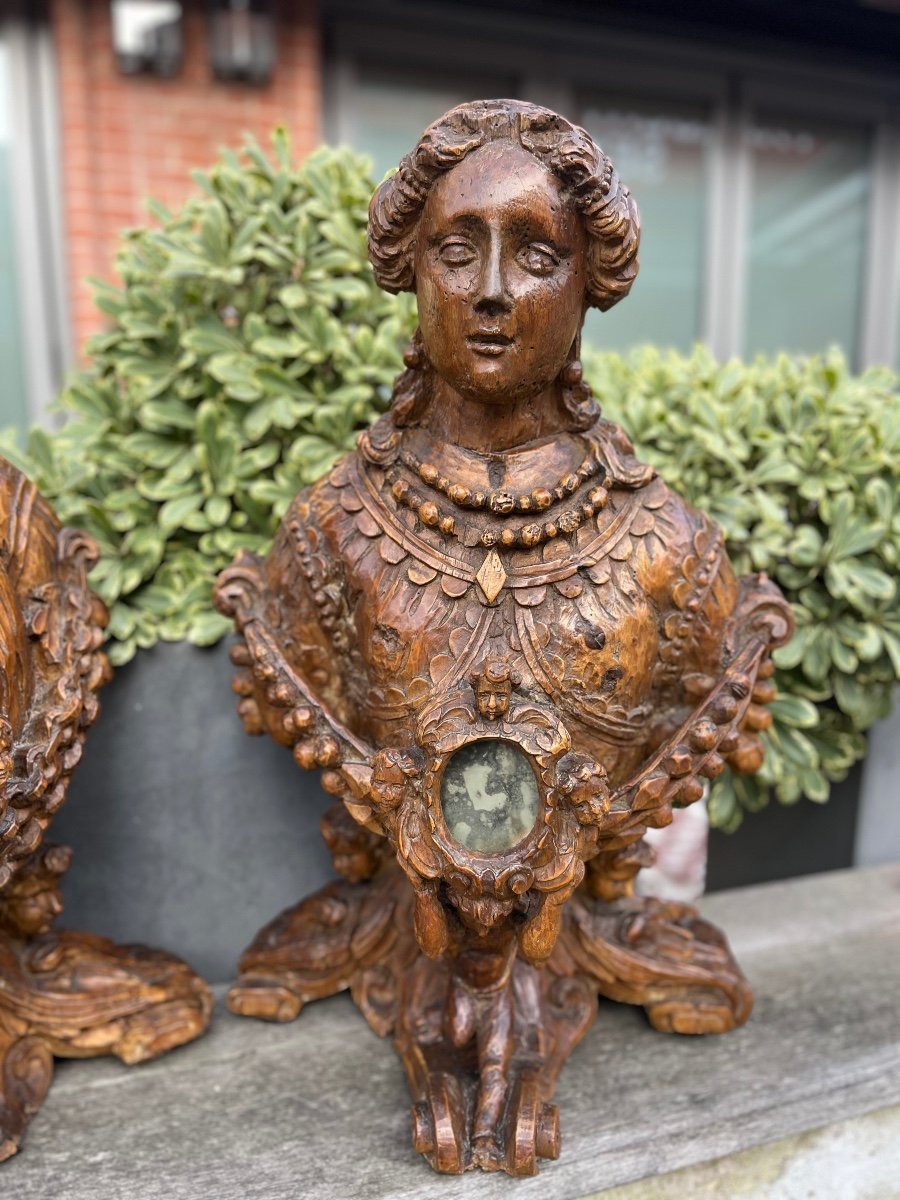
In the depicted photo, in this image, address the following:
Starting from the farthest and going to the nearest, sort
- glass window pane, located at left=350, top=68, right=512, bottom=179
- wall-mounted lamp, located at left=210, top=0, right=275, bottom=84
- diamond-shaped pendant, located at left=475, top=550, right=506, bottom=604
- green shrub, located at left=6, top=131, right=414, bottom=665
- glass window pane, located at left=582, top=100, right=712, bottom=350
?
glass window pane, located at left=582, top=100, right=712, bottom=350, glass window pane, located at left=350, top=68, right=512, bottom=179, wall-mounted lamp, located at left=210, top=0, right=275, bottom=84, green shrub, located at left=6, top=131, right=414, bottom=665, diamond-shaped pendant, located at left=475, top=550, right=506, bottom=604

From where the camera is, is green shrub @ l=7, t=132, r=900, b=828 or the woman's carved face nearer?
the woman's carved face

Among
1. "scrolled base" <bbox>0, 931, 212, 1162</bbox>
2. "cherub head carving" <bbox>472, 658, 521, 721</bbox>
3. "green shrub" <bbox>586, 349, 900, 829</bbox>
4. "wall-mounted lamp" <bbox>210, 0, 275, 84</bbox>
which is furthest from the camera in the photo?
"wall-mounted lamp" <bbox>210, 0, 275, 84</bbox>

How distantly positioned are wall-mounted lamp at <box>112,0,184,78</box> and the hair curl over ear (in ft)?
6.37

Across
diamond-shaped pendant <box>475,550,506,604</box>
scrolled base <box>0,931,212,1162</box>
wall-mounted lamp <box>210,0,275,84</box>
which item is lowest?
scrolled base <box>0,931,212,1162</box>

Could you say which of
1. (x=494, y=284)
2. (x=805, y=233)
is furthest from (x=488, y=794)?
(x=805, y=233)

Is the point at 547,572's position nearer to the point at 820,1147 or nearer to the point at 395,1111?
the point at 395,1111

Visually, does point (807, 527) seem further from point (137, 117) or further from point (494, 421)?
point (137, 117)

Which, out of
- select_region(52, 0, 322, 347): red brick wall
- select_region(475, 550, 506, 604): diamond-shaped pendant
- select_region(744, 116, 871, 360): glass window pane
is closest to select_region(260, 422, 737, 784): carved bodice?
select_region(475, 550, 506, 604): diamond-shaped pendant

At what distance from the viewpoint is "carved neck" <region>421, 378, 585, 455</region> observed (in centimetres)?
103

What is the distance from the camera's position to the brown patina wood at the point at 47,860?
102 centimetres

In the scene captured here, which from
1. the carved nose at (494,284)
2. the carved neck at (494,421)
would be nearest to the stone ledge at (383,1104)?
the carved neck at (494,421)

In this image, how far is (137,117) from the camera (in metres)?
2.59

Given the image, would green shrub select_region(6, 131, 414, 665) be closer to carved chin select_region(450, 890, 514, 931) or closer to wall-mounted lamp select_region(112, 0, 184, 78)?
carved chin select_region(450, 890, 514, 931)

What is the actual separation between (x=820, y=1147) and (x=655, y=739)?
0.55m
